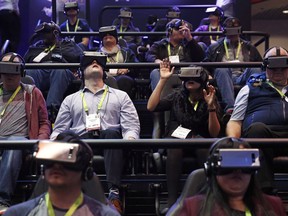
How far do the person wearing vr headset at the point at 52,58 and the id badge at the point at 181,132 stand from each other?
1.49 m

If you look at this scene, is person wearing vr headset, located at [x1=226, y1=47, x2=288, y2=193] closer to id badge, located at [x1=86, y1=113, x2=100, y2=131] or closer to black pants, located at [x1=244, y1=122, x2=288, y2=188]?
black pants, located at [x1=244, y1=122, x2=288, y2=188]

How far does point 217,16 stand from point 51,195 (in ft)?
19.1

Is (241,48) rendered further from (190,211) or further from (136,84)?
(190,211)

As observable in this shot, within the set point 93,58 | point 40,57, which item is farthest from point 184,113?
point 40,57

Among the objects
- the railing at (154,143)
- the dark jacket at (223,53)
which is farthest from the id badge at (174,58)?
the railing at (154,143)

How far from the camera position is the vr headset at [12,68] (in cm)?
444

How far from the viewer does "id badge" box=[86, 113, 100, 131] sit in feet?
14.5

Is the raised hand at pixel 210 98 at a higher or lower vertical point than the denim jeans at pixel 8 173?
higher

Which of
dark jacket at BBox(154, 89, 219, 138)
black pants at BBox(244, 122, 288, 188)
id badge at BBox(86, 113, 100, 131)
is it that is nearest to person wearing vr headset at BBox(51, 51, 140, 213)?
id badge at BBox(86, 113, 100, 131)

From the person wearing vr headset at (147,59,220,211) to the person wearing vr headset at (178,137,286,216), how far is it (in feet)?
4.28

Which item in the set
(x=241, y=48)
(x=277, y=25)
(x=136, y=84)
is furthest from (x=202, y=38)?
(x=277, y=25)

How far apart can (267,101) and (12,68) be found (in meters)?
1.84

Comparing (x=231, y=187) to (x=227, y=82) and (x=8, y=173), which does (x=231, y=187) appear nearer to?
(x=8, y=173)

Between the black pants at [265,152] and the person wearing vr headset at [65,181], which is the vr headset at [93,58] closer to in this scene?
the black pants at [265,152]
